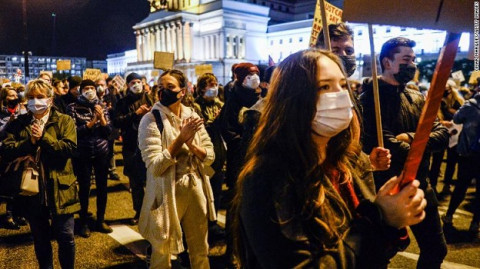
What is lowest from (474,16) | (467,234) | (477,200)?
(467,234)

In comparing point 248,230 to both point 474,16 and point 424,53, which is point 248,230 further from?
point 424,53

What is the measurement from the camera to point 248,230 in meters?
1.38

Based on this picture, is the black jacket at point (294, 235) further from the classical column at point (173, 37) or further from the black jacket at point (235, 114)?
the classical column at point (173, 37)

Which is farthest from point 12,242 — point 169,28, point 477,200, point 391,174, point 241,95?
point 169,28

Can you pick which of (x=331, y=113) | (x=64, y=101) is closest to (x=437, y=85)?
(x=331, y=113)

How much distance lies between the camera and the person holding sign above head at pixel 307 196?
4.35 feet

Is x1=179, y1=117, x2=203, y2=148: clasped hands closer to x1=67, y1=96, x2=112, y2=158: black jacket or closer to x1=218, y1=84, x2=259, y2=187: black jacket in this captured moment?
x1=218, y1=84, x2=259, y2=187: black jacket

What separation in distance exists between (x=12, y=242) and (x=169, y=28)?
7444 cm

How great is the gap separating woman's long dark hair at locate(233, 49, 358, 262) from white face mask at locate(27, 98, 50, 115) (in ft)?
9.39

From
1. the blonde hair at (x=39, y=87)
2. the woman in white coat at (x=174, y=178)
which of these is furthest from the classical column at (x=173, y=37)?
the woman in white coat at (x=174, y=178)

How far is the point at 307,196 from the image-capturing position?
140 cm

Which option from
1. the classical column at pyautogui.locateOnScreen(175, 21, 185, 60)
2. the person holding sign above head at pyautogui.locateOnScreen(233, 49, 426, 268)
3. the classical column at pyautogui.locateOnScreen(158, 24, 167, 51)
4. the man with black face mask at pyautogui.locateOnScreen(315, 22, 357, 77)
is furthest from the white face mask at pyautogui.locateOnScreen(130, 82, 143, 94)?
the classical column at pyautogui.locateOnScreen(158, 24, 167, 51)

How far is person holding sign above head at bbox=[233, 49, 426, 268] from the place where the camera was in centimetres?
133

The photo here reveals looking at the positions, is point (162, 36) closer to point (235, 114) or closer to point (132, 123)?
point (132, 123)
